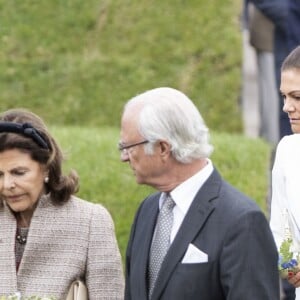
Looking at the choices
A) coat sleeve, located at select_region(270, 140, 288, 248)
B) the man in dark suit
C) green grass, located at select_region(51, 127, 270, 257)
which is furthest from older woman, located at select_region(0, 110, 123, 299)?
green grass, located at select_region(51, 127, 270, 257)

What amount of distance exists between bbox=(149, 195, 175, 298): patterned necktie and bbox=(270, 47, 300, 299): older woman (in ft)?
1.75

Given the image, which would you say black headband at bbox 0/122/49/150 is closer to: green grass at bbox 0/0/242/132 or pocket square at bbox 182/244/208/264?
pocket square at bbox 182/244/208/264

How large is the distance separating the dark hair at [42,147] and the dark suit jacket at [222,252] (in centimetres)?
86

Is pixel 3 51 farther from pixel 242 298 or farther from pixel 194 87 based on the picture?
pixel 242 298

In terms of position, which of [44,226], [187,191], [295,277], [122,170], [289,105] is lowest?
[122,170]

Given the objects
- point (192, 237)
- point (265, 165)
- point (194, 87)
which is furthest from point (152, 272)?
point (194, 87)

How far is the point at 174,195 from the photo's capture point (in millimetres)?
4715

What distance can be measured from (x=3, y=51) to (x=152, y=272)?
807cm

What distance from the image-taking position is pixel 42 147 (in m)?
5.31

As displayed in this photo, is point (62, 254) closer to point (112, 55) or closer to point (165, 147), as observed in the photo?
point (165, 147)

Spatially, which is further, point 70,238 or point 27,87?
point 27,87

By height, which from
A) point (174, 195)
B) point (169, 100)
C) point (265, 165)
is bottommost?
point (265, 165)

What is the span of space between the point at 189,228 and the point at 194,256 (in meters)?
0.11

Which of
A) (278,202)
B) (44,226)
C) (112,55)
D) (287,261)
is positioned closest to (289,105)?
(278,202)
